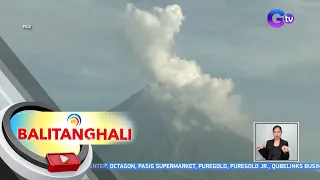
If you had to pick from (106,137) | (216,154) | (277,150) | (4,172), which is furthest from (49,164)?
(277,150)

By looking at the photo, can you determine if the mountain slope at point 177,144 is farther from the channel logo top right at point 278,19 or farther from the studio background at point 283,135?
the channel logo top right at point 278,19

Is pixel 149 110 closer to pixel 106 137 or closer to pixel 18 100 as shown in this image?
pixel 106 137

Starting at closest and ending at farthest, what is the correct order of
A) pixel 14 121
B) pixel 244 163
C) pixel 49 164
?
pixel 49 164
pixel 14 121
pixel 244 163

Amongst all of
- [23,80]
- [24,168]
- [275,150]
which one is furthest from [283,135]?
[23,80]

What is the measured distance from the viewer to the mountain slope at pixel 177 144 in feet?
8.74

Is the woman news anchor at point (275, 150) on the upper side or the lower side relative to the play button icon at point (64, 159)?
upper

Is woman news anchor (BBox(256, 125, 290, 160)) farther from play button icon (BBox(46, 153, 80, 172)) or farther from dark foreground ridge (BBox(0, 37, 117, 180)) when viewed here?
play button icon (BBox(46, 153, 80, 172))

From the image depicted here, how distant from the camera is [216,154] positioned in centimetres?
267

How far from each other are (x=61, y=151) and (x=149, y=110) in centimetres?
54
